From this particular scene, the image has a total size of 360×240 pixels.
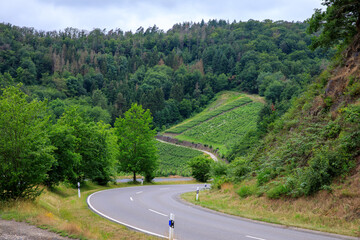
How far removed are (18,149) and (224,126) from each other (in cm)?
8583

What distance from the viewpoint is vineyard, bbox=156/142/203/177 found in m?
61.6

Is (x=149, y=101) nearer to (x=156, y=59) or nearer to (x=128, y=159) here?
(x=156, y=59)

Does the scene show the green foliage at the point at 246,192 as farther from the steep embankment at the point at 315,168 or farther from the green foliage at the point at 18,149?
the green foliage at the point at 18,149

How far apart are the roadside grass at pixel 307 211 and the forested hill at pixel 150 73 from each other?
93015 millimetres

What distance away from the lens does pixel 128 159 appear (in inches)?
1379

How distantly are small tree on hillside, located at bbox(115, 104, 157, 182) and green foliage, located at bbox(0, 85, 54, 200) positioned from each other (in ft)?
63.8

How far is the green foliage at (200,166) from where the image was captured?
43.6m

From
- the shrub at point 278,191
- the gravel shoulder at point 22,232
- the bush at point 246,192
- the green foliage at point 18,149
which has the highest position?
the green foliage at point 18,149

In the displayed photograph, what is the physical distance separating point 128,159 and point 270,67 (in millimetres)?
128934

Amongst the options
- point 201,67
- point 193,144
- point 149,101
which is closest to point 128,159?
point 193,144

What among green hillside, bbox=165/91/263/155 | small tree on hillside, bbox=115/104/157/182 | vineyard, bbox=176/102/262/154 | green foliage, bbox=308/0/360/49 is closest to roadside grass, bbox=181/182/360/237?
green foliage, bbox=308/0/360/49

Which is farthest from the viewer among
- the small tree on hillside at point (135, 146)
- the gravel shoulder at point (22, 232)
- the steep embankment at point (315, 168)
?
the small tree on hillside at point (135, 146)

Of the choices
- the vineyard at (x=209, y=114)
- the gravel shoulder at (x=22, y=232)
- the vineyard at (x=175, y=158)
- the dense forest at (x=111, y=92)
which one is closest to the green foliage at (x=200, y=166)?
the dense forest at (x=111, y=92)

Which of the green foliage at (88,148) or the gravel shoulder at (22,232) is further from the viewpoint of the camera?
the green foliage at (88,148)
